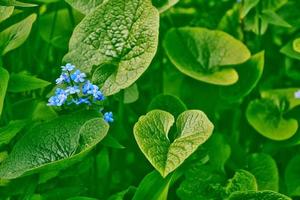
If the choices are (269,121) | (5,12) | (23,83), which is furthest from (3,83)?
(269,121)

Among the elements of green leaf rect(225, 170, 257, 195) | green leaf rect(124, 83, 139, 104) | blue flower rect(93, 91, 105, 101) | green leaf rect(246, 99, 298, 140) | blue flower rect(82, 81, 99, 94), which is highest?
blue flower rect(82, 81, 99, 94)

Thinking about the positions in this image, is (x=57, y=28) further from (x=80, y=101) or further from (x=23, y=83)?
(x=80, y=101)

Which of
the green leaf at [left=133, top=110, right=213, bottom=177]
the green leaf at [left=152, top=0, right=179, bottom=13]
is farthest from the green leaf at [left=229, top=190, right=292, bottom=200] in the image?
the green leaf at [left=152, top=0, right=179, bottom=13]

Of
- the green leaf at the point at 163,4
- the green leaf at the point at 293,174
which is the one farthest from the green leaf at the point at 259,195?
the green leaf at the point at 163,4

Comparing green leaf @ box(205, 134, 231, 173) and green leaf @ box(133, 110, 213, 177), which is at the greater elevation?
green leaf @ box(133, 110, 213, 177)

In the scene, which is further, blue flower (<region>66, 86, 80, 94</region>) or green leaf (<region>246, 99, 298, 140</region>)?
green leaf (<region>246, 99, 298, 140</region>)

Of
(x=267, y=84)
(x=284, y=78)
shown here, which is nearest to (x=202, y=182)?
(x=267, y=84)

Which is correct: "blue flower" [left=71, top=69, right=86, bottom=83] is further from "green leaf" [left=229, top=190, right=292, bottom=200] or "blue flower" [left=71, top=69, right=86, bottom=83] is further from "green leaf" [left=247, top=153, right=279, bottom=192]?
"green leaf" [left=247, top=153, right=279, bottom=192]
